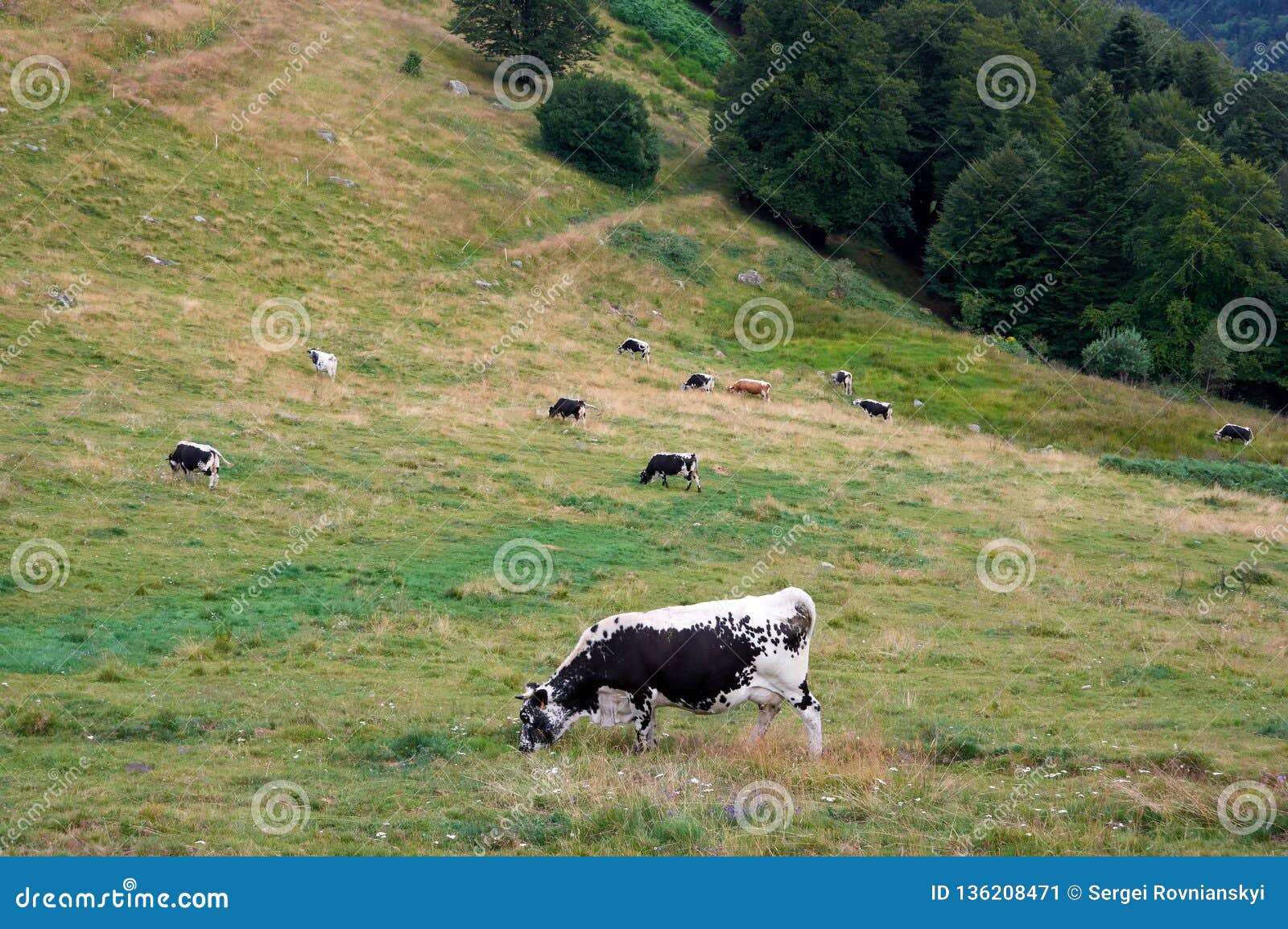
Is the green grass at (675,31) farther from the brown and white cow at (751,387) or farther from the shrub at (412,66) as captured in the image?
the brown and white cow at (751,387)

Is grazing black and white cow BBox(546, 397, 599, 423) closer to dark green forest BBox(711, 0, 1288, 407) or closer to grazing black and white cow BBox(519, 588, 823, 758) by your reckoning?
grazing black and white cow BBox(519, 588, 823, 758)

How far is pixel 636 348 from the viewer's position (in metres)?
45.8

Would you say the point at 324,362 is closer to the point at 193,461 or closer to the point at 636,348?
the point at 193,461

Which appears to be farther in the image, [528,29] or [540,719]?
[528,29]

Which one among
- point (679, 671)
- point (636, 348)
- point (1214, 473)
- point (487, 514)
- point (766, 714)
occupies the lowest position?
point (636, 348)

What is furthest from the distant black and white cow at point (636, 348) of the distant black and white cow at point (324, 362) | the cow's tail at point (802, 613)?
the cow's tail at point (802, 613)

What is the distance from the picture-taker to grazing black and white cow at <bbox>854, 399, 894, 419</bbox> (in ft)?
142

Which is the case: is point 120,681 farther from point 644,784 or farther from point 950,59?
point 950,59

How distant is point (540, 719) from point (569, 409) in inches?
859

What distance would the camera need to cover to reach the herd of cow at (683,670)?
12.3 meters

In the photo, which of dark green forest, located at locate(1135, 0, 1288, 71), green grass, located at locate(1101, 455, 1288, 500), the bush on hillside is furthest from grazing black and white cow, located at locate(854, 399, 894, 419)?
dark green forest, located at locate(1135, 0, 1288, 71)

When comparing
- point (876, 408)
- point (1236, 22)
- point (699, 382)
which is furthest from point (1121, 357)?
point (1236, 22)

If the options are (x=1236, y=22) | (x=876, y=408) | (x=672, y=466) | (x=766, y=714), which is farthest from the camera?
(x=1236, y=22)

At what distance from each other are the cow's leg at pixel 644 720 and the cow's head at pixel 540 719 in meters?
0.75
